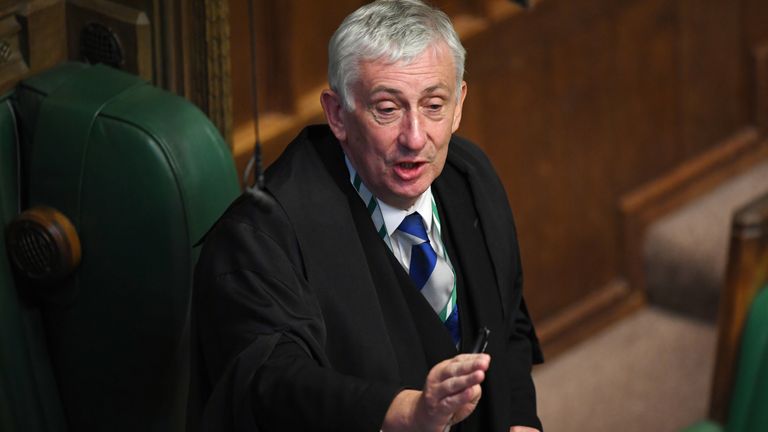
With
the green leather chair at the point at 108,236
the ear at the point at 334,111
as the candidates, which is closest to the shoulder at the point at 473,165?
the ear at the point at 334,111

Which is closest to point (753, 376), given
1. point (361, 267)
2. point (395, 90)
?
point (361, 267)

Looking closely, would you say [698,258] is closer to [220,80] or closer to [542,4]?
[542,4]

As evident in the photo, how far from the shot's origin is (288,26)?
3.39 meters

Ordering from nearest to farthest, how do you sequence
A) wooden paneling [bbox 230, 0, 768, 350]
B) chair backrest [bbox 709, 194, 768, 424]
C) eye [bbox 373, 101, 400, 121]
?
eye [bbox 373, 101, 400, 121] → chair backrest [bbox 709, 194, 768, 424] → wooden paneling [bbox 230, 0, 768, 350]

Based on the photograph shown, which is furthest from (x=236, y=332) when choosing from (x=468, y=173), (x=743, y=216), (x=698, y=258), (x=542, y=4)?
(x=698, y=258)

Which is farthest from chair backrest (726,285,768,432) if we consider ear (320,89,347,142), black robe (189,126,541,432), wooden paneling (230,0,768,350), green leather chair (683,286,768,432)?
ear (320,89,347,142)

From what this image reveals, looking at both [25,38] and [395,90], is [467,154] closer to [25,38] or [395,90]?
[395,90]

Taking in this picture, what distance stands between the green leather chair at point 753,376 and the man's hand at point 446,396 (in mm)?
1427

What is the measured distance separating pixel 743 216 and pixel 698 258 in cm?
115

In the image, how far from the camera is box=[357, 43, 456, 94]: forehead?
2213mm

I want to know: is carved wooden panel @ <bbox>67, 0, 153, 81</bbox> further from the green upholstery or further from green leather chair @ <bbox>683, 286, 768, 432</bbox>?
green leather chair @ <bbox>683, 286, 768, 432</bbox>

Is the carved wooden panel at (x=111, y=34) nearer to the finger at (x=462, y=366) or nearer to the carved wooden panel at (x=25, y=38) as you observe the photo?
the carved wooden panel at (x=25, y=38)

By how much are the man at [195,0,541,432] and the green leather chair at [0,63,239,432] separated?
0.27m

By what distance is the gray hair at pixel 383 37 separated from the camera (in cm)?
221
